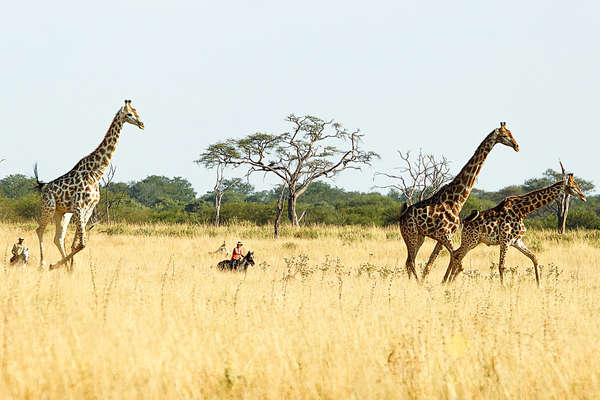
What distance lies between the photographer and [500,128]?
34.4ft

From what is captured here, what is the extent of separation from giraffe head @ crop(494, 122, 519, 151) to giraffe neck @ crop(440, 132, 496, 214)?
91 mm

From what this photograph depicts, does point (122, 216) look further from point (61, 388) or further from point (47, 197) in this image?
point (61, 388)

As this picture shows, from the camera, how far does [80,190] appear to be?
10.3 m

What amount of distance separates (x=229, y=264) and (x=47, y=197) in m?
3.53

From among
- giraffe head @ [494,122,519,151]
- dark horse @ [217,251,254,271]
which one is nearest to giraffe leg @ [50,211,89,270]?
dark horse @ [217,251,254,271]

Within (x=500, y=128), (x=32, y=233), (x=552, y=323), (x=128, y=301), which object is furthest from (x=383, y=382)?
(x=32, y=233)

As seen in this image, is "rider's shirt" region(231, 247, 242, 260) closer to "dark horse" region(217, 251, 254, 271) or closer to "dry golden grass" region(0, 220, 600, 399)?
"dark horse" region(217, 251, 254, 271)

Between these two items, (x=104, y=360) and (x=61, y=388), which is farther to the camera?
(x=104, y=360)

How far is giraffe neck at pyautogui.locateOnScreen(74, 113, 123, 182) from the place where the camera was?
10.6 metres

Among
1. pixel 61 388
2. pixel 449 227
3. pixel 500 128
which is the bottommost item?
pixel 61 388

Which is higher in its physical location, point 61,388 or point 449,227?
point 449,227

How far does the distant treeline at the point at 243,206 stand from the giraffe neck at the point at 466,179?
8.86 metres

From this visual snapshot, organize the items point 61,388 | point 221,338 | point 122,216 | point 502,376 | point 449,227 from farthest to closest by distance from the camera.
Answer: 1. point 122,216
2. point 449,227
3. point 221,338
4. point 502,376
5. point 61,388

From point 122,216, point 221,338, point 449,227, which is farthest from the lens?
point 122,216
